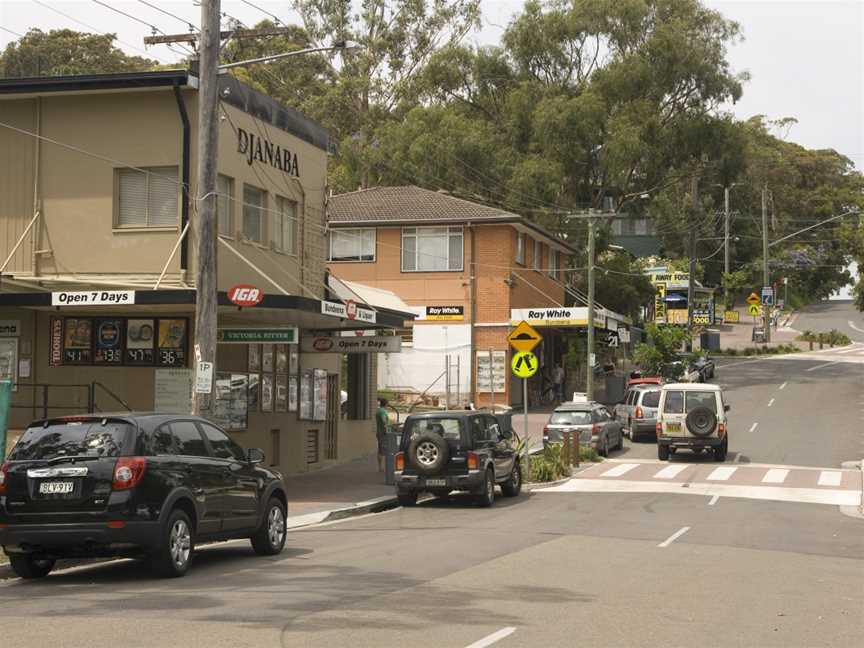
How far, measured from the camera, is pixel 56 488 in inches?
464

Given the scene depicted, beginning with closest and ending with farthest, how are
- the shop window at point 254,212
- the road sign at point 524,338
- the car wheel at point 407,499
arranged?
the car wheel at point 407,499
the shop window at point 254,212
the road sign at point 524,338

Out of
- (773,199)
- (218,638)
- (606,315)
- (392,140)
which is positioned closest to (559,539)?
(218,638)

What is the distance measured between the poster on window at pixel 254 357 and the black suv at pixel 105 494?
11799mm

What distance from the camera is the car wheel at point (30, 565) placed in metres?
12.3

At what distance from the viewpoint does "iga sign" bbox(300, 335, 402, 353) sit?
88.1 ft

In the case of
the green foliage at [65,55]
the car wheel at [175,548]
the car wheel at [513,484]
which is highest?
the green foliage at [65,55]

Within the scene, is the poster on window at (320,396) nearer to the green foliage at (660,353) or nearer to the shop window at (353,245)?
the shop window at (353,245)

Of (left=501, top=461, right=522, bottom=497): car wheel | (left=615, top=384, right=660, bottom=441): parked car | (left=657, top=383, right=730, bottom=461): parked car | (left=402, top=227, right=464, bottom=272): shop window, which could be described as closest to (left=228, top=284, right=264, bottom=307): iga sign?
(left=501, top=461, right=522, bottom=497): car wheel

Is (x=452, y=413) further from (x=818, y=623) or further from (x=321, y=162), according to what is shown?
(x=818, y=623)

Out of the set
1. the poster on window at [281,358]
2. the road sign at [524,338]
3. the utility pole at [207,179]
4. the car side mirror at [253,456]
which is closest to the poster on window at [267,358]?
the poster on window at [281,358]

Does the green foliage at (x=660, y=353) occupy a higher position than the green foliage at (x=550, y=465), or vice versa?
the green foliage at (x=660, y=353)

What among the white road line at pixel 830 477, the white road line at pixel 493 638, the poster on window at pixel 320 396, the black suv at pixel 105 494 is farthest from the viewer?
the poster on window at pixel 320 396

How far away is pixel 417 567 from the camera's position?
13.4 metres

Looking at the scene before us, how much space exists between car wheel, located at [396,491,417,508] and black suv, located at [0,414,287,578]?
9293 millimetres
